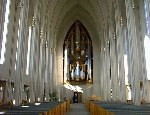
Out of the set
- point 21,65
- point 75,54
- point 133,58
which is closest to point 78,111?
point 133,58

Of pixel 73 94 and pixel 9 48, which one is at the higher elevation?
pixel 9 48

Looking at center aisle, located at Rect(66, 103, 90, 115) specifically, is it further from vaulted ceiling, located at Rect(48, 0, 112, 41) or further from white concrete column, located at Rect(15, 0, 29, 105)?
vaulted ceiling, located at Rect(48, 0, 112, 41)

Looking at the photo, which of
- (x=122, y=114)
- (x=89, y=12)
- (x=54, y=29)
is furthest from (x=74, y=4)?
(x=122, y=114)

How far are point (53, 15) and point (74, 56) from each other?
7.67m

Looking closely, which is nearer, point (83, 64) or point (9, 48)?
point (9, 48)

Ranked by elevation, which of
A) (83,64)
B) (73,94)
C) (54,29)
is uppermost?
(54,29)

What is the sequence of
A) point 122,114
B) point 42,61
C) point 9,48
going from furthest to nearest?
point 42,61 < point 9,48 < point 122,114

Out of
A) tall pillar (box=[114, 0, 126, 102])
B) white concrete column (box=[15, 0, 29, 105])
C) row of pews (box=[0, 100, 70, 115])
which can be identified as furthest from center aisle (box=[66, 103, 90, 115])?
row of pews (box=[0, 100, 70, 115])

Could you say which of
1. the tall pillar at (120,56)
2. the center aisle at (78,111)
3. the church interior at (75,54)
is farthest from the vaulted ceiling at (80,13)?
the center aisle at (78,111)

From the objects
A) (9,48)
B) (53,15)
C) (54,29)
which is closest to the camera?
(9,48)

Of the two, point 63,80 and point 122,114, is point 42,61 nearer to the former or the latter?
point 63,80

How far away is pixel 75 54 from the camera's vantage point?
35.1 meters

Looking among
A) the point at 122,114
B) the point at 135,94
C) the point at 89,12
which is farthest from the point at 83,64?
the point at 122,114

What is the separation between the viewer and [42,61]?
75.4 ft
